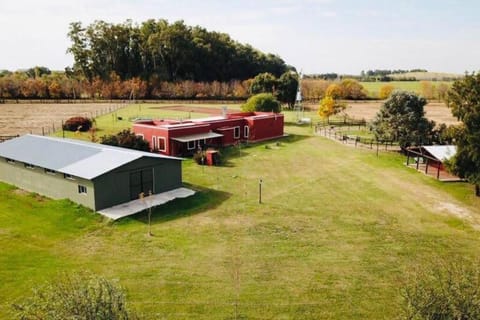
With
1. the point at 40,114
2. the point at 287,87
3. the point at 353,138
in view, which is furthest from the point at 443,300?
the point at 287,87

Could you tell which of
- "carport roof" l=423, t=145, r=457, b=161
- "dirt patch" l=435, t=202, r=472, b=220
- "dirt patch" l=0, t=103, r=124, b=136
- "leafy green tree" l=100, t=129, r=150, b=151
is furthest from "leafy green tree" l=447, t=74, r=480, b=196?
"dirt patch" l=0, t=103, r=124, b=136

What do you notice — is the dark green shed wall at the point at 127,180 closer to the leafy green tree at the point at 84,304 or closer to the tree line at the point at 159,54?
the leafy green tree at the point at 84,304

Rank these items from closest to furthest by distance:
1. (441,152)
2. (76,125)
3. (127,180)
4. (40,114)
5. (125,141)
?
(127,180) → (441,152) → (125,141) → (76,125) → (40,114)

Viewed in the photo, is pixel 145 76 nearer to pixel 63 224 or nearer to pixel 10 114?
pixel 10 114

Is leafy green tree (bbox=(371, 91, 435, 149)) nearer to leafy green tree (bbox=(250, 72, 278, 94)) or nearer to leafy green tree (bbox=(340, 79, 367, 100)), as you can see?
leafy green tree (bbox=(250, 72, 278, 94))

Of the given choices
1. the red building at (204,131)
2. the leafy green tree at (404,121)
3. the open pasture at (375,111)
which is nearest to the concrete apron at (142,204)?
the red building at (204,131)

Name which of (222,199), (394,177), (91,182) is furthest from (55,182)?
(394,177)

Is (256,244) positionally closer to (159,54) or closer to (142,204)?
(142,204)
